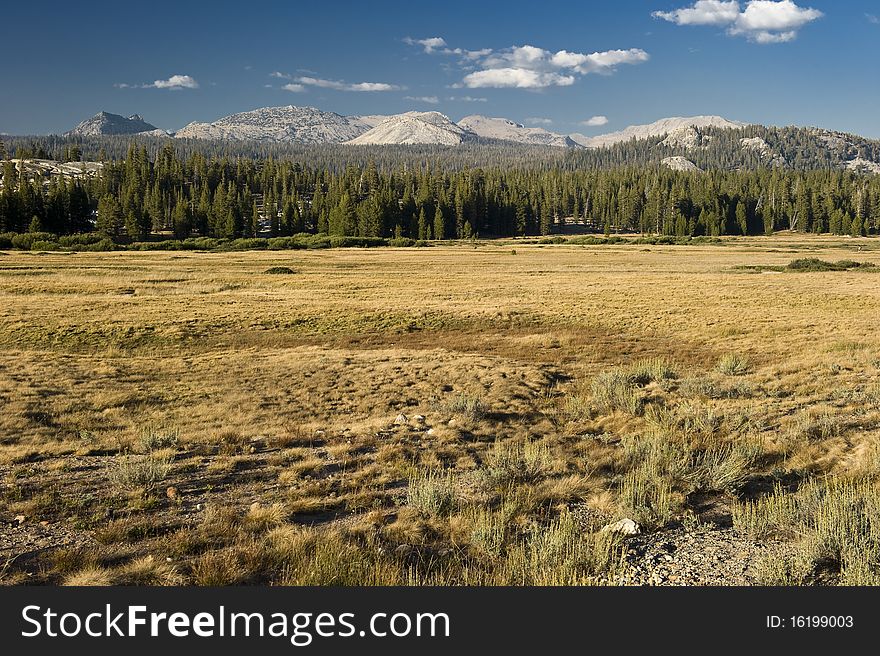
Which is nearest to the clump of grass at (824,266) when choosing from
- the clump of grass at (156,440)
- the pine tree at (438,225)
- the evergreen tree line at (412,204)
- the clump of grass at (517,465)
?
the clump of grass at (517,465)

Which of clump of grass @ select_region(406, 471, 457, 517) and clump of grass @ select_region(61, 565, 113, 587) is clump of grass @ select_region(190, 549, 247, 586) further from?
clump of grass @ select_region(406, 471, 457, 517)

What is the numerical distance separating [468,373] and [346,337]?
1090 cm

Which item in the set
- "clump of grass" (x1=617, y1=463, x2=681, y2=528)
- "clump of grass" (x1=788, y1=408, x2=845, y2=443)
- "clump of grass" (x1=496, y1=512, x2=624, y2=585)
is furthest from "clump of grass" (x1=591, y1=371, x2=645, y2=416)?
"clump of grass" (x1=496, y1=512, x2=624, y2=585)

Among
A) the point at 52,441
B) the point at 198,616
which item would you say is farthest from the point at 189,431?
the point at 198,616

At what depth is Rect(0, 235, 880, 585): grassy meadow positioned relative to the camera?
5.92 metres

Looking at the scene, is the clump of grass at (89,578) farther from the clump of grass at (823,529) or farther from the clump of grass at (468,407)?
the clump of grass at (468,407)

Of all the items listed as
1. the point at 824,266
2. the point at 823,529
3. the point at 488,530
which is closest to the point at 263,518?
the point at 488,530

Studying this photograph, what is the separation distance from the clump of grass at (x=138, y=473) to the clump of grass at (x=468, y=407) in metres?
6.78

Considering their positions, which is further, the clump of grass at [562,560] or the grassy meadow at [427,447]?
the grassy meadow at [427,447]

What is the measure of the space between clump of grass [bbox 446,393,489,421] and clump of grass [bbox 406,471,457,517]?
4.86m

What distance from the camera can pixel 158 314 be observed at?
3153 cm

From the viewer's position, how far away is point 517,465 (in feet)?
29.5

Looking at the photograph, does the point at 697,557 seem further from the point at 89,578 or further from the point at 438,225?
the point at 438,225

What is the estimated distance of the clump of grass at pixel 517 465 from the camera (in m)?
8.48
